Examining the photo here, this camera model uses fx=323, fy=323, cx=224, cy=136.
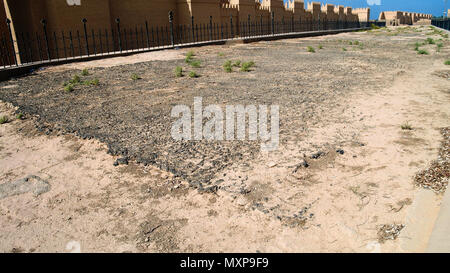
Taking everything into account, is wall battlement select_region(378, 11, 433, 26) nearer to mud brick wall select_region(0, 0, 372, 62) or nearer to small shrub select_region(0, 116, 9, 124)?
mud brick wall select_region(0, 0, 372, 62)

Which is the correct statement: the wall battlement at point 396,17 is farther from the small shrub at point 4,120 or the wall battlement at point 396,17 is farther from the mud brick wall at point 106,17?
the small shrub at point 4,120

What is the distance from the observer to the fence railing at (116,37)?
13.2 m

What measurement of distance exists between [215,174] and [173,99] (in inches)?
136

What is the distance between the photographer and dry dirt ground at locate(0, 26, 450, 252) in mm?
2643

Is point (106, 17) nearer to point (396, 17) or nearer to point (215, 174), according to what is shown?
point (215, 174)

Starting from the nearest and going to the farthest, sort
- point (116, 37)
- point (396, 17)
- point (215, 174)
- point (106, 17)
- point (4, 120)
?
point (215, 174) → point (4, 120) → point (106, 17) → point (116, 37) → point (396, 17)

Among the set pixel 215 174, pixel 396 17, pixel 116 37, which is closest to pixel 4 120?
pixel 215 174

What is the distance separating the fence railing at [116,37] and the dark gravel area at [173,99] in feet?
11.6

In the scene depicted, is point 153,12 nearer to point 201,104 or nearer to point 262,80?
point 262,80

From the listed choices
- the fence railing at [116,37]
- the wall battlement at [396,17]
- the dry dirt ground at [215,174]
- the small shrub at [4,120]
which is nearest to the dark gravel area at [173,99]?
the dry dirt ground at [215,174]

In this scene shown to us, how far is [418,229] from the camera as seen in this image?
2.47 m

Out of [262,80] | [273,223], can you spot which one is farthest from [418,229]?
[262,80]

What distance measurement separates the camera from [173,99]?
6.68 metres

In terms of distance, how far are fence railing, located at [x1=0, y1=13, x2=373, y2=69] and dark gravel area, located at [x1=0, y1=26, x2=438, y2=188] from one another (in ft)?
11.6
